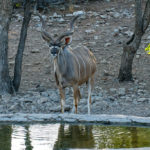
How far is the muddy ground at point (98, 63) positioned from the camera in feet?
26.8

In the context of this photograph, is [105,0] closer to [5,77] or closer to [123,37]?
[123,37]

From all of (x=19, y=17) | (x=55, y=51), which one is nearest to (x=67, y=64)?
(x=55, y=51)

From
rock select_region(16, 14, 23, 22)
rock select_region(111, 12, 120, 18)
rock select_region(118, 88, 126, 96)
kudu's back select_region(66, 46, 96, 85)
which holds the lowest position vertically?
rock select_region(118, 88, 126, 96)

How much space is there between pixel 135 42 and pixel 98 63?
1690 mm

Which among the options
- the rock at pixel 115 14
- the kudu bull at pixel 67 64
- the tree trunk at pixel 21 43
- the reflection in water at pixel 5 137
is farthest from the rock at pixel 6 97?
the rock at pixel 115 14

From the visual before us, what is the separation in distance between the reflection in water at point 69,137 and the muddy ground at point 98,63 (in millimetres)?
2261

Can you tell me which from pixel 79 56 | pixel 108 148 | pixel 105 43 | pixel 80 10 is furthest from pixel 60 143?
pixel 80 10

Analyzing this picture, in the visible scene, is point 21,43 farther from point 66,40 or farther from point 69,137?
point 69,137

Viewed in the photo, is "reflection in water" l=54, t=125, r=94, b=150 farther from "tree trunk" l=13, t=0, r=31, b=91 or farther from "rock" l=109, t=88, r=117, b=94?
"rock" l=109, t=88, r=117, b=94

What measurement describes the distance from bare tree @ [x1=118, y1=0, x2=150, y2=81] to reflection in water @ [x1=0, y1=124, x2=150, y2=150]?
14.4 feet

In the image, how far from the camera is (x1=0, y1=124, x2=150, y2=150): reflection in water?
15.9ft

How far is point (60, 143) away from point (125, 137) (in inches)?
32.1

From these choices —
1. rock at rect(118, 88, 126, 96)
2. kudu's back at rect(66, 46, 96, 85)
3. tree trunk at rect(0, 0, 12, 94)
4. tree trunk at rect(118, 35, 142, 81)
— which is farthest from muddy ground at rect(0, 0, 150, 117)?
kudu's back at rect(66, 46, 96, 85)

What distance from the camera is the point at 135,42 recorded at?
9672 mm
